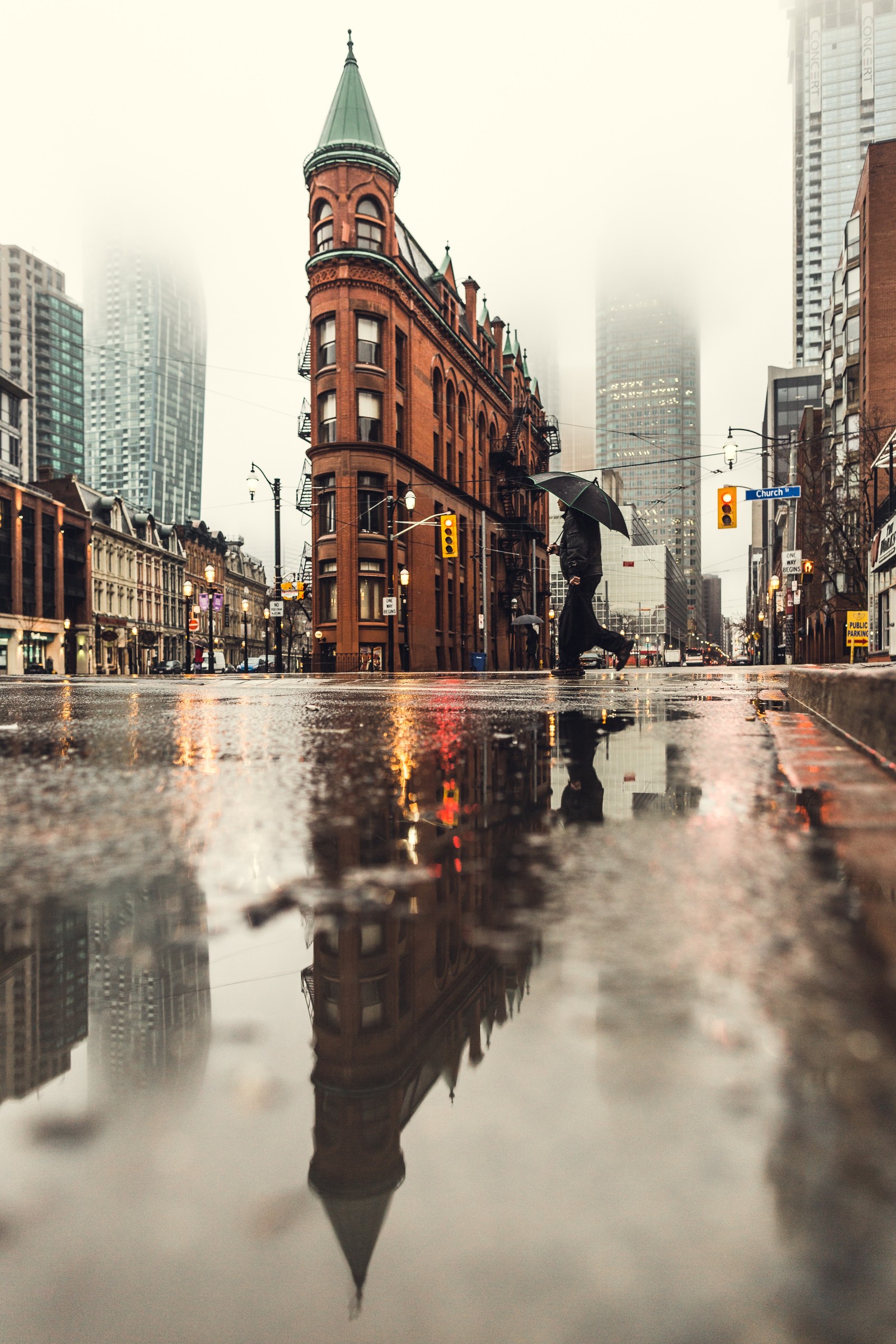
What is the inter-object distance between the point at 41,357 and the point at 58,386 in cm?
560

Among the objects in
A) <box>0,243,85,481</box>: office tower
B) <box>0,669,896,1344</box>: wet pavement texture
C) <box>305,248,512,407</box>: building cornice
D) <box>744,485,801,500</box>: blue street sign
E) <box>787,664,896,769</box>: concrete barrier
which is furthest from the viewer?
<box>0,243,85,481</box>: office tower

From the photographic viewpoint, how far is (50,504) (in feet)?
210

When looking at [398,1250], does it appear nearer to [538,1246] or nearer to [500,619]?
[538,1246]

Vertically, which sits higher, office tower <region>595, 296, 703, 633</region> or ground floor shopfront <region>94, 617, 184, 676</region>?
office tower <region>595, 296, 703, 633</region>

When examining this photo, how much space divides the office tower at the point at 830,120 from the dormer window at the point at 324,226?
129 m

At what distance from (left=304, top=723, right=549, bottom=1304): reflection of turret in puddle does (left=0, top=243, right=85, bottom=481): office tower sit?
159 m

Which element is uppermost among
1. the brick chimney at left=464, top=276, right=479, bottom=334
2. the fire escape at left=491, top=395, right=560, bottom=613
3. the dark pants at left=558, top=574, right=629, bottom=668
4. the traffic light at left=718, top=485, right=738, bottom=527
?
the brick chimney at left=464, top=276, right=479, bottom=334

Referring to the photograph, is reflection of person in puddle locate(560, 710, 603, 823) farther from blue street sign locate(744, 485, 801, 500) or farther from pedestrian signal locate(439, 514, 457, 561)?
pedestrian signal locate(439, 514, 457, 561)

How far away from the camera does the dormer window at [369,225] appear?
41.8 m

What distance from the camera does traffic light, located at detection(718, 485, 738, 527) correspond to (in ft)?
103

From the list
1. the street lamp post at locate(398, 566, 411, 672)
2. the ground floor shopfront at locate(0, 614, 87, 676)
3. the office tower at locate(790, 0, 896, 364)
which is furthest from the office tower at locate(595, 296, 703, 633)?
the street lamp post at locate(398, 566, 411, 672)

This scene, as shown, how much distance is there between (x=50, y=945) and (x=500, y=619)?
62.1 m

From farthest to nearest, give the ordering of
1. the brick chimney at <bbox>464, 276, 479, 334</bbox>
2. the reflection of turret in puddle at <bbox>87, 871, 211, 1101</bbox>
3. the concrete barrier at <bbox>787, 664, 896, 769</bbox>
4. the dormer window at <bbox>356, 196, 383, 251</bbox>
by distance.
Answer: the brick chimney at <bbox>464, 276, 479, 334</bbox> < the dormer window at <bbox>356, 196, 383, 251</bbox> < the concrete barrier at <bbox>787, 664, 896, 769</bbox> < the reflection of turret in puddle at <bbox>87, 871, 211, 1101</bbox>

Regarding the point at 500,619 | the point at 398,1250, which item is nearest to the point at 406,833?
the point at 398,1250
